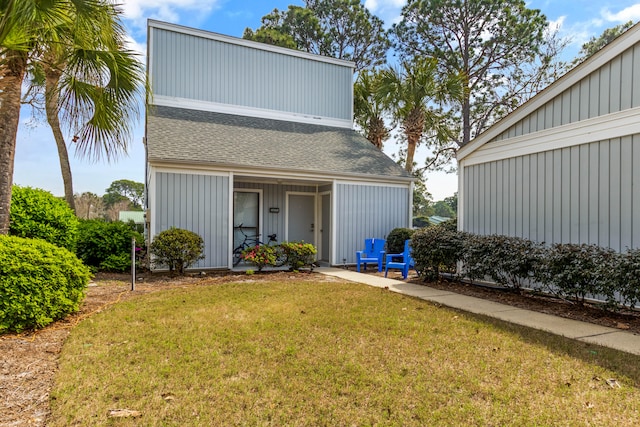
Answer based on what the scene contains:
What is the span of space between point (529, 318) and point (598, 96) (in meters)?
3.71

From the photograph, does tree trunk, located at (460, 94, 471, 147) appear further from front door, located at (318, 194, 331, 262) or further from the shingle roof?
front door, located at (318, 194, 331, 262)

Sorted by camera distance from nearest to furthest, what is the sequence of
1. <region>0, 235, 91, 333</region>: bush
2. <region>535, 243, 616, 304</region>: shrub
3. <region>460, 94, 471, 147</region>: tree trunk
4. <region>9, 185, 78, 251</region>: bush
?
<region>0, 235, 91, 333</region>: bush < <region>535, 243, 616, 304</region>: shrub < <region>9, 185, 78, 251</region>: bush < <region>460, 94, 471, 147</region>: tree trunk

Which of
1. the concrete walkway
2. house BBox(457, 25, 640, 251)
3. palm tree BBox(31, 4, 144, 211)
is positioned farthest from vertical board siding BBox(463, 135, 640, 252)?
palm tree BBox(31, 4, 144, 211)

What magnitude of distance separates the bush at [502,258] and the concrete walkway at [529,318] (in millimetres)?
641

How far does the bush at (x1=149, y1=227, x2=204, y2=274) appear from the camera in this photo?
8312mm

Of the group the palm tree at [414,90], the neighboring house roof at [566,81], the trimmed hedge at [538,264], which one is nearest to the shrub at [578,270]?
the trimmed hedge at [538,264]

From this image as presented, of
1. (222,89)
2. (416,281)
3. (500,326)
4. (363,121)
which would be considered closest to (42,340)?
(500,326)

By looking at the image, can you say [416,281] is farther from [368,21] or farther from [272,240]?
[368,21]

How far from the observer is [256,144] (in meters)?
11.1

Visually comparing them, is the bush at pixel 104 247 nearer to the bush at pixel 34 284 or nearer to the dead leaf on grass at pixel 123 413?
the bush at pixel 34 284

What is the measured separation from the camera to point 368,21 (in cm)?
2302

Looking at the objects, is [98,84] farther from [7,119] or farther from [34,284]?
[34,284]

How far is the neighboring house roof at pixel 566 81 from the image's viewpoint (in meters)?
5.62

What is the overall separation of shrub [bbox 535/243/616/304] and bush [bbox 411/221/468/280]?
1.90 meters
